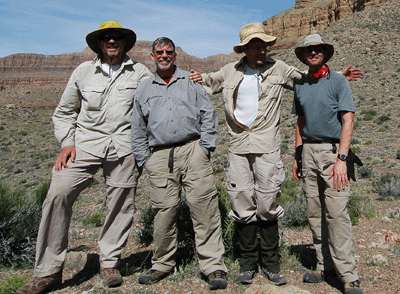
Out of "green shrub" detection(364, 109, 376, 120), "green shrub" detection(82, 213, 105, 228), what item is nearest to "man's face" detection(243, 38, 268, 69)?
"green shrub" detection(82, 213, 105, 228)

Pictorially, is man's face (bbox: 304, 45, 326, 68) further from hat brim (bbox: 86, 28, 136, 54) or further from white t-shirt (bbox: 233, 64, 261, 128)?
hat brim (bbox: 86, 28, 136, 54)

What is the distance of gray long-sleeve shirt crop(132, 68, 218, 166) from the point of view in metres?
3.26

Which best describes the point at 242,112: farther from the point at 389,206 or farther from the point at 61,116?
the point at 389,206

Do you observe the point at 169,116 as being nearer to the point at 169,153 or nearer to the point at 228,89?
the point at 169,153

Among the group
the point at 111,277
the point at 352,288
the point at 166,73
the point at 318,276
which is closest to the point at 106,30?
the point at 166,73

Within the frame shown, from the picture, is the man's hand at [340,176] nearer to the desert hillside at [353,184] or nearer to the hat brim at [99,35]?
the desert hillside at [353,184]

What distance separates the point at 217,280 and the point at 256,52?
2.20 m

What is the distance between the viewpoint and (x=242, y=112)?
11.1ft

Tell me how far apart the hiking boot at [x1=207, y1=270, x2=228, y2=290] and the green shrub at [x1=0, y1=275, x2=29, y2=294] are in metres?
1.88

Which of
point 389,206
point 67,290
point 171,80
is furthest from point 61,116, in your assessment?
point 389,206

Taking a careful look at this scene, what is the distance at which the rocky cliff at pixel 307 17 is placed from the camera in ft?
165

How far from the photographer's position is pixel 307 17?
58906 millimetres

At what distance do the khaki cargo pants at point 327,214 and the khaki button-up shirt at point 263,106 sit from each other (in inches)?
15.6

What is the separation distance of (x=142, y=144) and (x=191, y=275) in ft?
4.74
